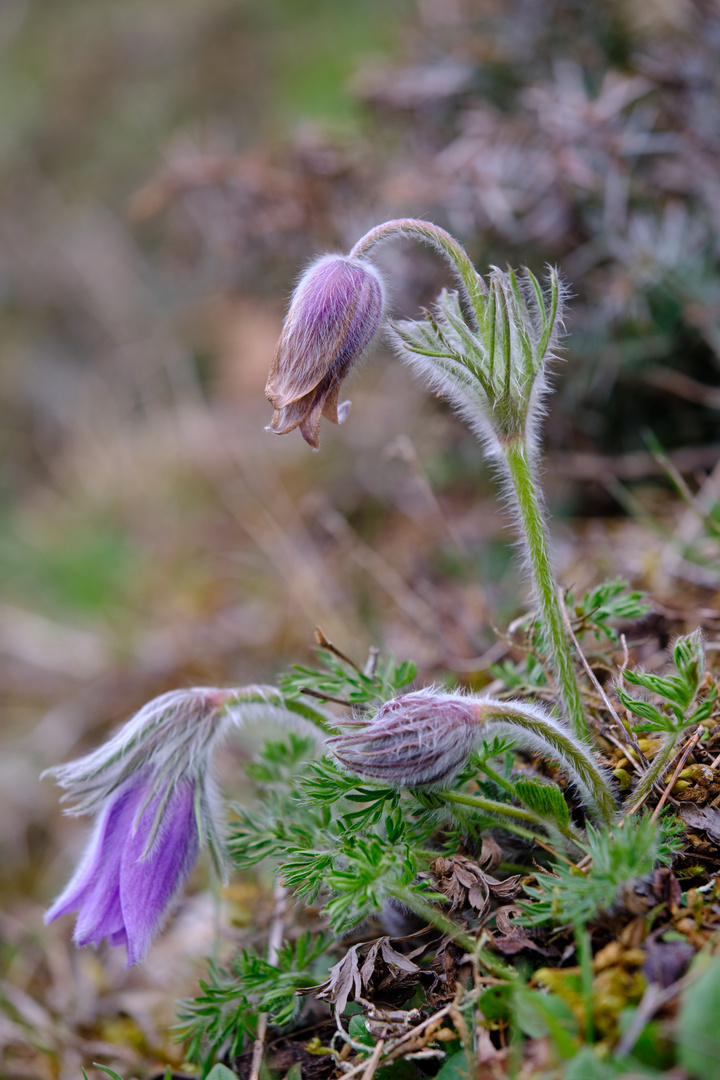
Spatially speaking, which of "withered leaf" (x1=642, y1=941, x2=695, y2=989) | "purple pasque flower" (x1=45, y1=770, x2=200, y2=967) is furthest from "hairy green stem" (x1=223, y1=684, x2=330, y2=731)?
"withered leaf" (x1=642, y1=941, x2=695, y2=989)

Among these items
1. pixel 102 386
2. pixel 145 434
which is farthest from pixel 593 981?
pixel 102 386

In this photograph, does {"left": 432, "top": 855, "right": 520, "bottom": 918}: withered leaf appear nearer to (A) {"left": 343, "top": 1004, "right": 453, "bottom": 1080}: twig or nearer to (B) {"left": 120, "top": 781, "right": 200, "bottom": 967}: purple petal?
(A) {"left": 343, "top": 1004, "right": 453, "bottom": 1080}: twig

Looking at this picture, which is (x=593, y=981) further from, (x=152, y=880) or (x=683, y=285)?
(x=683, y=285)

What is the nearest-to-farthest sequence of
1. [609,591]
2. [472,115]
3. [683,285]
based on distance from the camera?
1. [609,591]
2. [683,285]
3. [472,115]

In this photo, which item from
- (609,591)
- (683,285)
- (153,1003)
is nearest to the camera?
(609,591)

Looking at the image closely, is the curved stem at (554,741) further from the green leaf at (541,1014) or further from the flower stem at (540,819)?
the green leaf at (541,1014)

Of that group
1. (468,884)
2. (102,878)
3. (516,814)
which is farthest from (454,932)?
(102,878)

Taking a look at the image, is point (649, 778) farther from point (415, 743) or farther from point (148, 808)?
point (148, 808)
